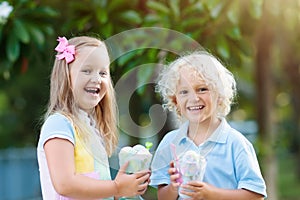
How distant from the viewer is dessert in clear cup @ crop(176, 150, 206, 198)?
2246mm

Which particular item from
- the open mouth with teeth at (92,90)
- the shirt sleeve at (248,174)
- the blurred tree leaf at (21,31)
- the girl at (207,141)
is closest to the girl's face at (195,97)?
the girl at (207,141)

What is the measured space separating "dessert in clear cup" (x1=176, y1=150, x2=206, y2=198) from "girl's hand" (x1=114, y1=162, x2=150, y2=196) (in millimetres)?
131

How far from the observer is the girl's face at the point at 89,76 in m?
2.42

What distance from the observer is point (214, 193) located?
2312mm

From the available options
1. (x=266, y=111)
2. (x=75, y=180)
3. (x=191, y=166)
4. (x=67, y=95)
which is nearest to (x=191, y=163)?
(x=191, y=166)

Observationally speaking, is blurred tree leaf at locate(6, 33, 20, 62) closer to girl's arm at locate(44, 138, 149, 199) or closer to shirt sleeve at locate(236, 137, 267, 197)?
girl's arm at locate(44, 138, 149, 199)

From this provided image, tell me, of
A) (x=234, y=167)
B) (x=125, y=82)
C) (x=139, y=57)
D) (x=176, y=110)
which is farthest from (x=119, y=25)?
(x=234, y=167)

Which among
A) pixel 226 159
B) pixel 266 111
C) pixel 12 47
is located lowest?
pixel 226 159

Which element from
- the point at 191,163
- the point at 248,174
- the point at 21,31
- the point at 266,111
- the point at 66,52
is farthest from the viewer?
the point at 266,111

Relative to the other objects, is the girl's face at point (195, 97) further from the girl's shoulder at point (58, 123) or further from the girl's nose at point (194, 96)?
the girl's shoulder at point (58, 123)

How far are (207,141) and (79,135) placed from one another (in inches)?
17.6

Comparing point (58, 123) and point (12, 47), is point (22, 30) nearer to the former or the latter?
point (12, 47)

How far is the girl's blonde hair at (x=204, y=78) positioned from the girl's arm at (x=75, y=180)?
36 cm

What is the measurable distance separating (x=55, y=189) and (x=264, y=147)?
350cm
